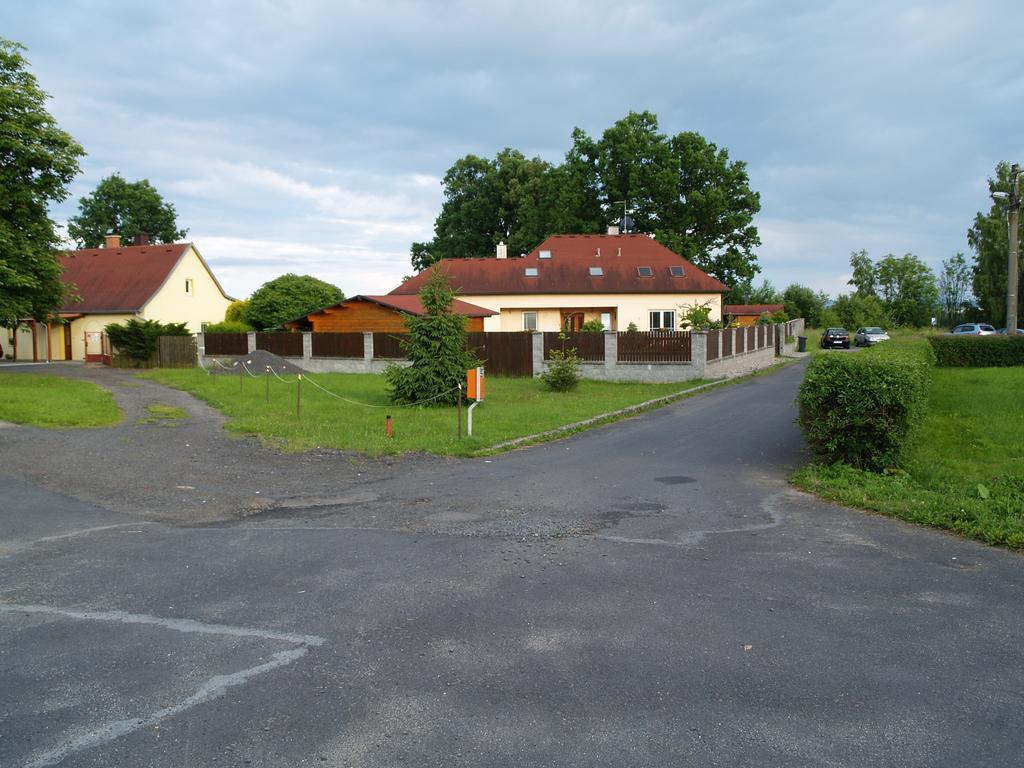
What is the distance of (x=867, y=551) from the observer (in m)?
7.03

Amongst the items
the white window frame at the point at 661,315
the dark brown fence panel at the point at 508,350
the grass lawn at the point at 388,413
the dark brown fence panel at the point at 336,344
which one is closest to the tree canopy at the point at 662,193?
the white window frame at the point at 661,315

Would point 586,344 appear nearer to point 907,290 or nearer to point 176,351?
point 176,351

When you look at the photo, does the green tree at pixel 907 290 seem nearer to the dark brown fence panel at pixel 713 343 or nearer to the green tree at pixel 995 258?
the green tree at pixel 995 258

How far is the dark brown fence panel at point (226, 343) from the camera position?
38.1 metres

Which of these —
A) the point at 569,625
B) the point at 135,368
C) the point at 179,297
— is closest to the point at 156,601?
the point at 569,625

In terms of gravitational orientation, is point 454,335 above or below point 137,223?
below

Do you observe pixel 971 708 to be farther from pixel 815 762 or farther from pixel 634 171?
pixel 634 171

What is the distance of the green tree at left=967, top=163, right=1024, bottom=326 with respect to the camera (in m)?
62.9

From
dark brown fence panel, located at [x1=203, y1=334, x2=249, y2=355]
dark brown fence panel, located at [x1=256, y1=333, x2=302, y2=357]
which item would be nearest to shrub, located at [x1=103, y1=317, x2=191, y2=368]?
dark brown fence panel, located at [x1=203, y1=334, x2=249, y2=355]

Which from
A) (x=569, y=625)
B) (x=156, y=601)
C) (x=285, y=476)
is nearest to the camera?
(x=569, y=625)

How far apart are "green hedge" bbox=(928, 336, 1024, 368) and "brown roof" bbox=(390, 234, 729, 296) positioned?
17.7 m

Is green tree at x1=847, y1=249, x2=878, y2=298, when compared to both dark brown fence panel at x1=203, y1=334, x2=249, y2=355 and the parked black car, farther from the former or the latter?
dark brown fence panel at x1=203, y1=334, x2=249, y2=355

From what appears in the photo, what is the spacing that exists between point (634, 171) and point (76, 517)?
164 feet

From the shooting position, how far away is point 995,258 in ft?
208
